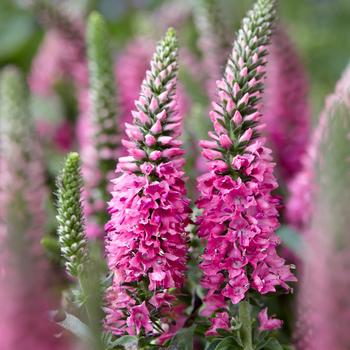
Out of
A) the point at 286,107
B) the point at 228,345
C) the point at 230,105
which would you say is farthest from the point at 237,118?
the point at 286,107

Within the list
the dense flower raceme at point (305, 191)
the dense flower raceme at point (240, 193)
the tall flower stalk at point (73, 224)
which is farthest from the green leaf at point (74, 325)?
the dense flower raceme at point (305, 191)

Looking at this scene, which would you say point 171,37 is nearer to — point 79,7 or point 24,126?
point 24,126

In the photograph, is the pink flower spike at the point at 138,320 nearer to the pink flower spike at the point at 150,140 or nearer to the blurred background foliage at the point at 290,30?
the pink flower spike at the point at 150,140

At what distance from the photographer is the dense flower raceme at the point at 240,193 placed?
795mm

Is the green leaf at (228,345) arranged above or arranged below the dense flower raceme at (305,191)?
below

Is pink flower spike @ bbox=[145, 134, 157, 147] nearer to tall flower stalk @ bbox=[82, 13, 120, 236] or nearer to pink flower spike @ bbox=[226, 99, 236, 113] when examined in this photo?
pink flower spike @ bbox=[226, 99, 236, 113]

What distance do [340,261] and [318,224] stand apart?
4 cm

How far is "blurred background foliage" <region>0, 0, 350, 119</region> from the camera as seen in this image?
7.65 ft

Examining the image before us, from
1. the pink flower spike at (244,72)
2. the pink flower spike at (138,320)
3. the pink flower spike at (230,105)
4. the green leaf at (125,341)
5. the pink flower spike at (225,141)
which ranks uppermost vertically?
the pink flower spike at (244,72)

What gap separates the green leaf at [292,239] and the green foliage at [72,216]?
48cm

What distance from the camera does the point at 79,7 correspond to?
2.10 metres

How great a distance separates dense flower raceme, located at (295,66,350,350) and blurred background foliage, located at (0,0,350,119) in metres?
1.33

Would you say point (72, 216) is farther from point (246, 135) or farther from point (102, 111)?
point (102, 111)

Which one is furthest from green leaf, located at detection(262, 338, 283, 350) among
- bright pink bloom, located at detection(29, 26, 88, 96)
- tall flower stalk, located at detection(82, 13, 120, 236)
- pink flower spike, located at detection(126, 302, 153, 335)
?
bright pink bloom, located at detection(29, 26, 88, 96)
